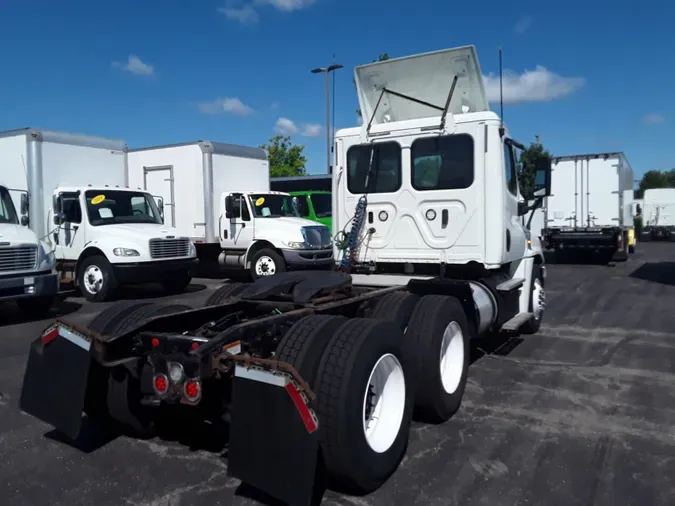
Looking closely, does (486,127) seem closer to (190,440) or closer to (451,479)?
(451,479)

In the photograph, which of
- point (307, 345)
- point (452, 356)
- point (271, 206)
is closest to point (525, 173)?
point (452, 356)

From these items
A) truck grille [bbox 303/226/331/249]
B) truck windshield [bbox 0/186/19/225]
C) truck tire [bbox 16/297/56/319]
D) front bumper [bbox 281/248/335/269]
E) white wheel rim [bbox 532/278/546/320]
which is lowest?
truck tire [bbox 16/297/56/319]

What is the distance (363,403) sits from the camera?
11.5 feet

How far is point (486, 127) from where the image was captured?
253 inches

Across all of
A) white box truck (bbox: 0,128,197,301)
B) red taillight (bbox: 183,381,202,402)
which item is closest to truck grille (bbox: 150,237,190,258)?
white box truck (bbox: 0,128,197,301)

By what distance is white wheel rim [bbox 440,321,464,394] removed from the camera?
518cm

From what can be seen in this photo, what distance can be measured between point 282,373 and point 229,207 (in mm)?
12634

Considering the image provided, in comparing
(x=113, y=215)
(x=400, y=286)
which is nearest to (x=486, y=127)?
(x=400, y=286)

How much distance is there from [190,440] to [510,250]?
13.5 feet

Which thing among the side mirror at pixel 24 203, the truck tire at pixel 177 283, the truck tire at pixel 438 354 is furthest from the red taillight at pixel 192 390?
the truck tire at pixel 177 283

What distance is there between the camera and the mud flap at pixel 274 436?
10.1ft

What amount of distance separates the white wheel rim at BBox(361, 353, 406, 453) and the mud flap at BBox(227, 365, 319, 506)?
81cm

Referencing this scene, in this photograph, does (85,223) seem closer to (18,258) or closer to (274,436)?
(18,258)

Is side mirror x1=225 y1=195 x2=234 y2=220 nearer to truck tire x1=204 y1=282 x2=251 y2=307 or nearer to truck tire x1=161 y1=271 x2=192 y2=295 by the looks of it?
truck tire x1=161 y1=271 x2=192 y2=295
